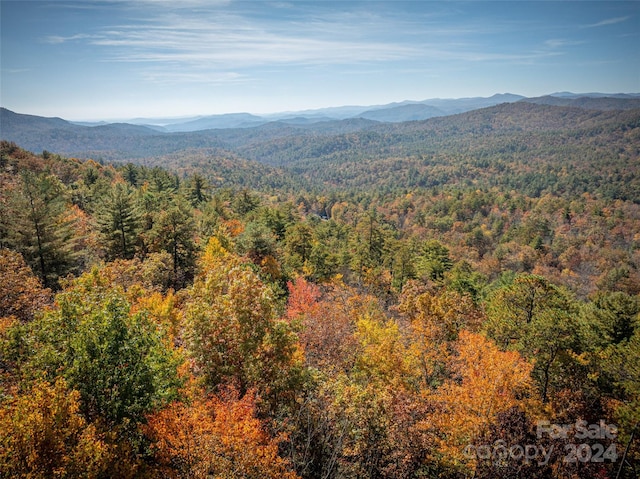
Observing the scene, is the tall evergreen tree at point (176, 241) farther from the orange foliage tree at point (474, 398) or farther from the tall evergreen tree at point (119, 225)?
the orange foliage tree at point (474, 398)

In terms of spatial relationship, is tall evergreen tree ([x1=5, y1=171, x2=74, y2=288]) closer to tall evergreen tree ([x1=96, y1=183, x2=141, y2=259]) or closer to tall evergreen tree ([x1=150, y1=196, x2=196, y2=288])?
tall evergreen tree ([x1=96, y1=183, x2=141, y2=259])

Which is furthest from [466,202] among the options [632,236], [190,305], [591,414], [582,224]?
[190,305]

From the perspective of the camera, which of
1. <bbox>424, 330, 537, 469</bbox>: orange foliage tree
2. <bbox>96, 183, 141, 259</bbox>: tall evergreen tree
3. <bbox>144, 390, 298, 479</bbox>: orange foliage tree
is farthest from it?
<bbox>96, 183, 141, 259</bbox>: tall evergreen tree

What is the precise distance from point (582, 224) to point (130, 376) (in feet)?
510

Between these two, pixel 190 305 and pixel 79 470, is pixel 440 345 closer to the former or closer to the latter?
pixel 190 305

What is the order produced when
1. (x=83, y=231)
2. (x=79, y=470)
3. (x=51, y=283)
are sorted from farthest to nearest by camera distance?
(x=83, y=231), (x=51, y=283), (x=79, y=470)

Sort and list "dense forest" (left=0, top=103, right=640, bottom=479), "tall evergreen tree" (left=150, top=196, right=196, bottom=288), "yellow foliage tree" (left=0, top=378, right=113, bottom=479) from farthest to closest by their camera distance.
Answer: "tall evergreen tree" (left=150, top=196, right=196, bottom=288) → "dense forest" (left=0, top=103, right=640, bottom=479) → "yellow foliage tree" (left=0, top=378, right=113, bottom=479)

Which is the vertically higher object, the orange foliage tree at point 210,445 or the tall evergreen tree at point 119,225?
the tall evergreen tree at point 119,225

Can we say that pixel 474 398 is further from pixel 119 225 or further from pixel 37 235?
pixel 119 225

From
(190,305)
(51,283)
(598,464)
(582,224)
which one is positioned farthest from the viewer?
(582,224)

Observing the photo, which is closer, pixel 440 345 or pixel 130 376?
pixel 130 376

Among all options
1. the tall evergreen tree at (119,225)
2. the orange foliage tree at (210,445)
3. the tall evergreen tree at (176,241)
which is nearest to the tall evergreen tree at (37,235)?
the tall evergreen tree at (119,225)

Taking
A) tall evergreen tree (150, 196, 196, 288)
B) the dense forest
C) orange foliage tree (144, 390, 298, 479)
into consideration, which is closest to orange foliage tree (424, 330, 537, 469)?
the dense forest

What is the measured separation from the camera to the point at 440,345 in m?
24.0
